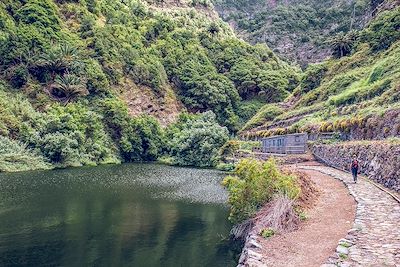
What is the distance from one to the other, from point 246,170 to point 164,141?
59268 millimetres

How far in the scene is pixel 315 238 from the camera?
11344 millimetres

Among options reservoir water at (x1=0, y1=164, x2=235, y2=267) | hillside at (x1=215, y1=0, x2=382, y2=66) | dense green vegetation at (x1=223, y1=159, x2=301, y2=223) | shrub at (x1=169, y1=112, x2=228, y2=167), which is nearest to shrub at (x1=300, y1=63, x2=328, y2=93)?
shrub at (x1=169, y1=112, x2=228, y2=167)

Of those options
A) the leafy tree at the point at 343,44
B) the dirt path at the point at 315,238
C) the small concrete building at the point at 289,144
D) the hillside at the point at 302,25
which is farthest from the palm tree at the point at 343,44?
the dirt path at the point at 315,238

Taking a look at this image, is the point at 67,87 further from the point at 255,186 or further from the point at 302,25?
the point at 302,25

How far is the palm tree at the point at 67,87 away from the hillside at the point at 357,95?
1255 inches

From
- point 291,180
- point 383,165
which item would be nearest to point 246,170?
point 291,180

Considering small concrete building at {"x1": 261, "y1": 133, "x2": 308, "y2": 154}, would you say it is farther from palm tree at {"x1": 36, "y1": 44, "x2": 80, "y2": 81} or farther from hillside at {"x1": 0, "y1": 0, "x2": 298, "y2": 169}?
palm tree at {"x1": 36, "y1": 44, "x2": 80, "y2": 81}

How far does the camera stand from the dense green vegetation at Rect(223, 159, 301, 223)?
53.4ft

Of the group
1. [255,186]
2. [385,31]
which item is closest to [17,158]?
[255,186]

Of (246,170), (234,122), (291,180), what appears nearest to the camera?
(291,180)

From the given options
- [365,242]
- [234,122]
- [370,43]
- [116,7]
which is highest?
[116,7]

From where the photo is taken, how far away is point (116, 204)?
85.3 feet

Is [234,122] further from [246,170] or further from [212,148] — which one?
[246,170]

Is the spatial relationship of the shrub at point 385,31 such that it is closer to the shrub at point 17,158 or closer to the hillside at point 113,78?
the hillside at point 113,78
